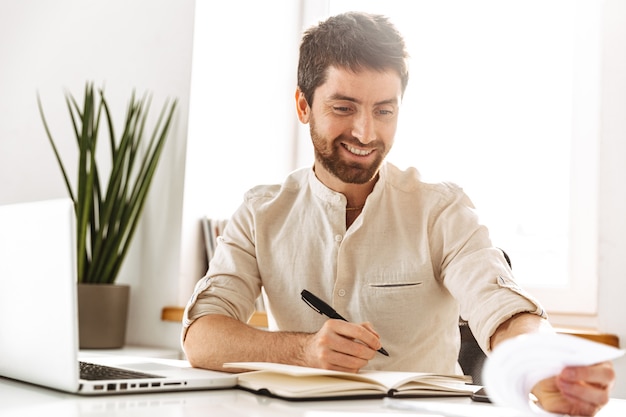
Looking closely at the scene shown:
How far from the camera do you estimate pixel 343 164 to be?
182 centimetres

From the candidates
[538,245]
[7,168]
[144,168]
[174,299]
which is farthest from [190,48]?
[538,245]

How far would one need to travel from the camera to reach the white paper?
0.83 metres

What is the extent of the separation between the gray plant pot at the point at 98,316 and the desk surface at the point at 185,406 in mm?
1642

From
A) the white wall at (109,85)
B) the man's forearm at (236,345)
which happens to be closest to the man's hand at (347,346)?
the man's forearm at (236,345)

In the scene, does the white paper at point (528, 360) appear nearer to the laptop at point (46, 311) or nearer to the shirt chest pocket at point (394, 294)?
the laptop at point (46, 311)

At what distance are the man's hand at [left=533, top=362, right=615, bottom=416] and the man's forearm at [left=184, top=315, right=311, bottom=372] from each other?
51cm

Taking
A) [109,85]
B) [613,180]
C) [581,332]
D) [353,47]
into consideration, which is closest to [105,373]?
[353,47]

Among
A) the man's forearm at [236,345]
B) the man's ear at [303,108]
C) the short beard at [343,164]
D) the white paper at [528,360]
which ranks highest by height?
the man's ear at [303,108]

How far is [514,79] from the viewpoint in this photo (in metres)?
2.68

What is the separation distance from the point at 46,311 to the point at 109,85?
7.47ft

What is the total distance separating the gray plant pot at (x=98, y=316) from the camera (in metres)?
2.76

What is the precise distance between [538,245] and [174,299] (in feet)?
4.33

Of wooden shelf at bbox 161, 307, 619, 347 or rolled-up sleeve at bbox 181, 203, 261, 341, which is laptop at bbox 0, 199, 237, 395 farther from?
wooden shelf at bbox 161, 307, 619, 347

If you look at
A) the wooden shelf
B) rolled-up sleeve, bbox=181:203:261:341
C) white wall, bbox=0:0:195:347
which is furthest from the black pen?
white wall, bbox=0:0:195:347
